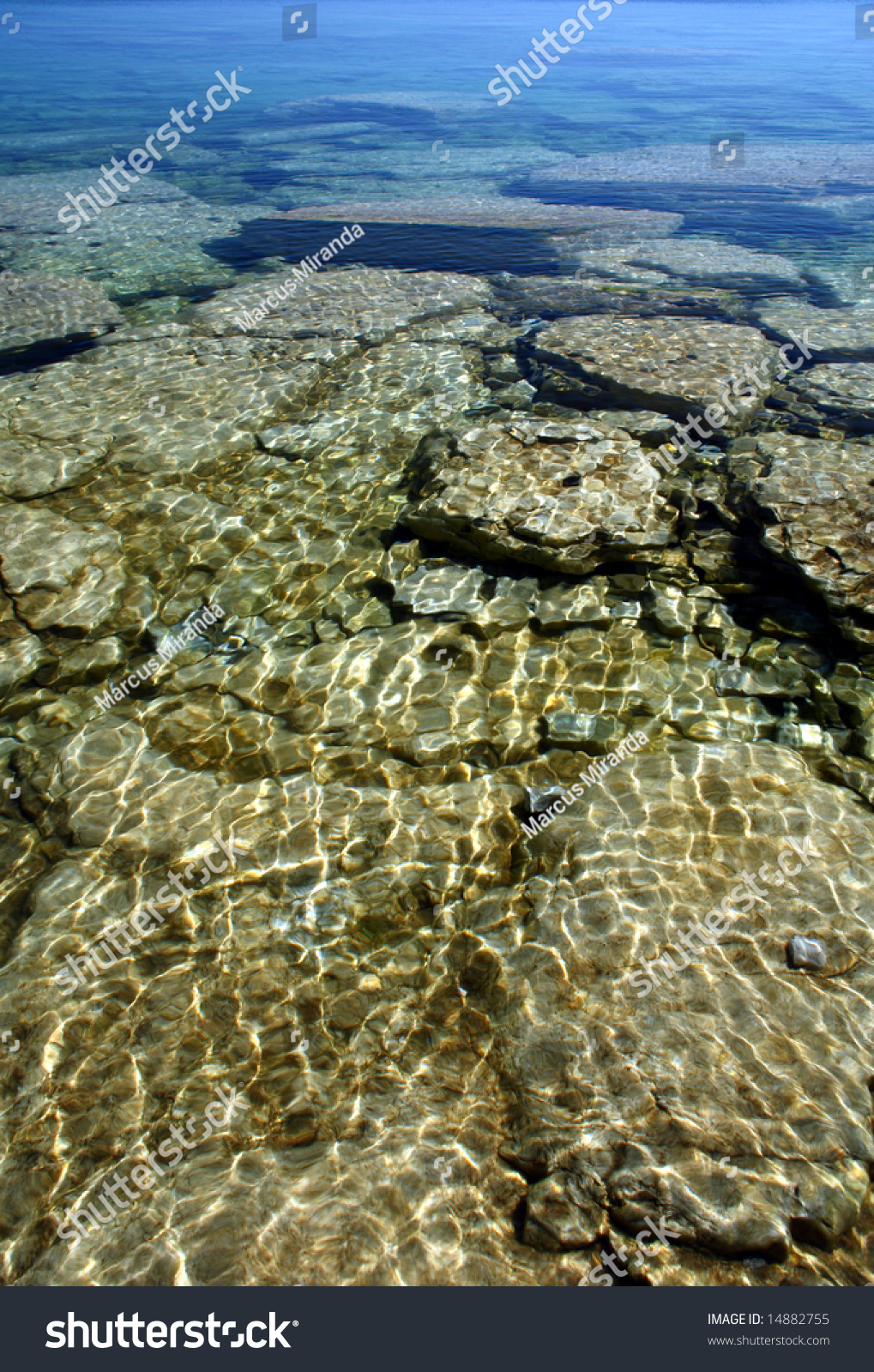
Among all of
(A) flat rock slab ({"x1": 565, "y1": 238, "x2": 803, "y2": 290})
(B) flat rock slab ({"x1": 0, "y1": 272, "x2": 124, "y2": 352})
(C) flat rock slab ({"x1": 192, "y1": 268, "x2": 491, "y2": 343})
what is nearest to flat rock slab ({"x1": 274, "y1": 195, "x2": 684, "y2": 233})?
(A) flat rock slab ({"x1": 565, "y1": 238, "x2": 803, "y2": 290})

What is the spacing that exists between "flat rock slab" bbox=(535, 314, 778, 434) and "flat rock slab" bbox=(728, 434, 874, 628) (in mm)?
994

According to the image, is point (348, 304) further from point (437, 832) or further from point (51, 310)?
point (437, 832)

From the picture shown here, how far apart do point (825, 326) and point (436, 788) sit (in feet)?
33.7

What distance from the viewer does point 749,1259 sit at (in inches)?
108

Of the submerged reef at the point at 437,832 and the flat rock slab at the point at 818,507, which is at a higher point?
the flat rock slab at the point at 818,507

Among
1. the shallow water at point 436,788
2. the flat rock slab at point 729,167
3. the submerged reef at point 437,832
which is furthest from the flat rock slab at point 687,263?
the flat rock slab at point 729,167

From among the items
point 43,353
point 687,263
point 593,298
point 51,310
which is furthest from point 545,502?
point 687,263

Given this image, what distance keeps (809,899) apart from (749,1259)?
1711mm

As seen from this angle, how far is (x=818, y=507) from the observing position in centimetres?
613

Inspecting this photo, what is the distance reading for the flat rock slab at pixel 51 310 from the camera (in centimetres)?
1077

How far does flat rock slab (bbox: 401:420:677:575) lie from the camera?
6.00 meters

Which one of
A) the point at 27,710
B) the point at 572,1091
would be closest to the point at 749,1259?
the point at 572,1091

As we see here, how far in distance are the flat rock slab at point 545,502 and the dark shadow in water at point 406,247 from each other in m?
8.27

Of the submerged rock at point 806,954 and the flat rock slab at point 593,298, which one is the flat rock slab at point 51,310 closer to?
the flat rock slab at point 593,298
